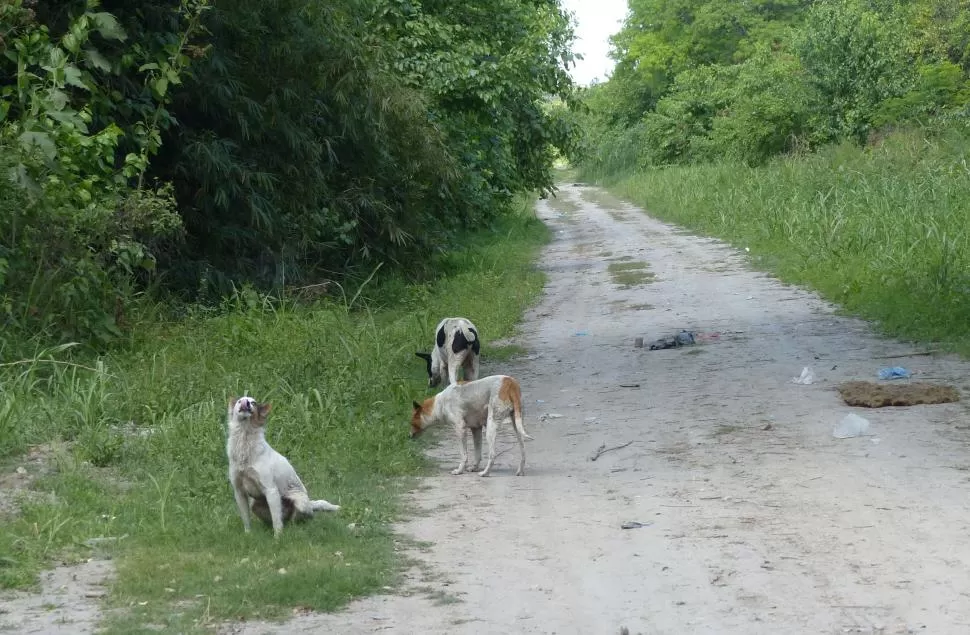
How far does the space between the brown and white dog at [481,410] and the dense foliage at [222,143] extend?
429 centimetres

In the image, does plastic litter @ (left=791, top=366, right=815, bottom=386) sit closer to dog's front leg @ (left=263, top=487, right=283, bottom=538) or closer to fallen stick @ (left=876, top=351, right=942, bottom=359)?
fallen stick @ (left=876, top=351, right=942, bottom=359)

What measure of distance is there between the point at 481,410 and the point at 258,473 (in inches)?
88.0

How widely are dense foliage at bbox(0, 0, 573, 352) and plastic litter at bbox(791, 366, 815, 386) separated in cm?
646

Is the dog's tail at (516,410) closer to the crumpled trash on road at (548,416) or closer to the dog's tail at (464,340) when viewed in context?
the crumpled trash on road at (548,416)

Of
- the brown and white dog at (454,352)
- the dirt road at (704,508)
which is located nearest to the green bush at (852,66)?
the dirt road at (704,508)

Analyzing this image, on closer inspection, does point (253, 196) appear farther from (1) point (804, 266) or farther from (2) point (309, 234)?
(1) point (804, 266)

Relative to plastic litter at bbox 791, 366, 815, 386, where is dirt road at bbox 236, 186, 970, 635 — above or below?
above

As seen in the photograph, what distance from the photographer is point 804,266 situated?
735 inches

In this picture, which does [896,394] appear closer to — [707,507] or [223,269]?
[707,507]

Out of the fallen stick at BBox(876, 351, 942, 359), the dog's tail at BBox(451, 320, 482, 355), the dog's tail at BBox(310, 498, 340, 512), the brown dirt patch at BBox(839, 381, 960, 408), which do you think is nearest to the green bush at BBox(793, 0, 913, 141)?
the fallen stick at BBox(876, 351, 942, 359)

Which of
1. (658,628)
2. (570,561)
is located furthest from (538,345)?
(658,628)

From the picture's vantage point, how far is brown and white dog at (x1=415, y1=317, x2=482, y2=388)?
11.0 m

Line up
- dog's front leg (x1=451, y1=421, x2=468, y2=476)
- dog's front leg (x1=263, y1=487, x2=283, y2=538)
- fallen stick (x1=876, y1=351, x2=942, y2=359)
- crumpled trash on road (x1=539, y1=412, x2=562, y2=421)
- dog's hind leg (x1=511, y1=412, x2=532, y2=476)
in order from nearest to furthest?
dog's front leg (x1=263, y1=487, x2=283, y2=538)
dog's hind leg (x1=511, y1=412, x2=532, y2=476)
dog's front leg (x1=451, y1=421, x2=468, y2=476)
crumpled trash on road (x1=539, y1=412, x2=562, y2=421)
fallen stick (x1=876, y1=351, x2=942, y2=359)

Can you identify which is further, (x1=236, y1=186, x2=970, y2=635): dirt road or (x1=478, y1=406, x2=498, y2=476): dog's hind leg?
(x1=478, y1=406, x2=498, y2=476): dog's hind leg
